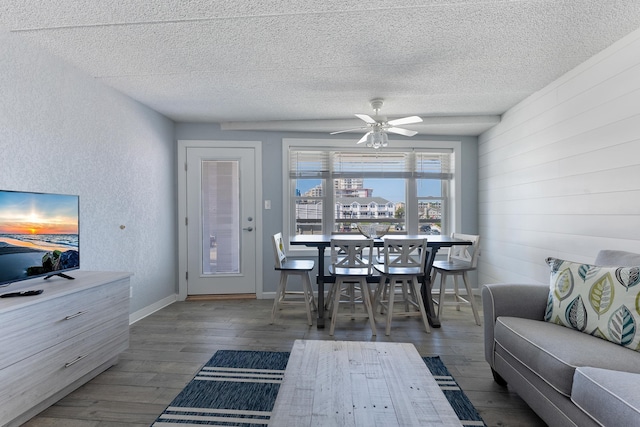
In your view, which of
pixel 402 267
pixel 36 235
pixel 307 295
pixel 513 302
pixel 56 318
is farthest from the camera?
pixel 307 295

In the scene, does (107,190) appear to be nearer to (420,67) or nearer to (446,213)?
(420,67)

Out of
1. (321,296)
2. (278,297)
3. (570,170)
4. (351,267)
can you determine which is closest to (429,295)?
(351,267)

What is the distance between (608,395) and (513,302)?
0.88 meters

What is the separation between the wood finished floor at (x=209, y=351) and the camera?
1.84m

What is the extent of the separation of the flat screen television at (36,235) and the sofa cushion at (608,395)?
111 inches

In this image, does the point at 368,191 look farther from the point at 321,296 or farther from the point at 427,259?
the point at 321,296

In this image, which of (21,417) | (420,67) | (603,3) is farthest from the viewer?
(420,67)

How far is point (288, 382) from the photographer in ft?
4.68

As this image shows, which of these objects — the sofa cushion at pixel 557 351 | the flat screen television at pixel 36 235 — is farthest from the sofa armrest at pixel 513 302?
the flat screen television at pixel 36 235

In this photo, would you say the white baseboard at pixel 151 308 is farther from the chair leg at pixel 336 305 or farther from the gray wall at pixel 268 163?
the chair leg at pixel 336 305

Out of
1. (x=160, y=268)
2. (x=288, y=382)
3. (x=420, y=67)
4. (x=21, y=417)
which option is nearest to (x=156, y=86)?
(x=160, y=268)

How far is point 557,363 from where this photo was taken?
1.49 metres

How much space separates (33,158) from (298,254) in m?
2.85

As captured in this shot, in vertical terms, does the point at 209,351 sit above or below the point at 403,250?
below
